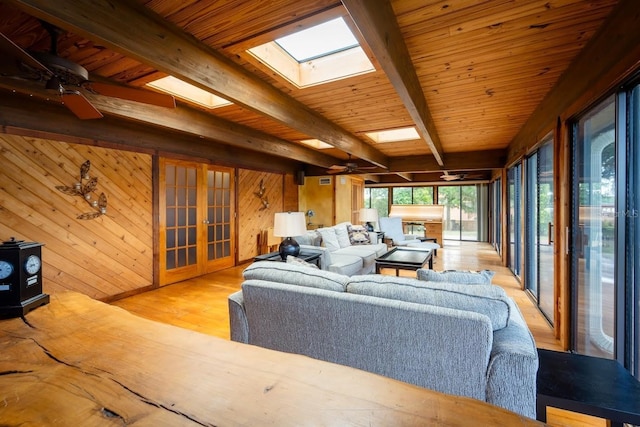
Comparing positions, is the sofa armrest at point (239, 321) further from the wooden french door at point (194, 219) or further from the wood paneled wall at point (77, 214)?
the wooden french door at point (194, 219)

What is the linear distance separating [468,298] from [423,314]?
274 millimetres

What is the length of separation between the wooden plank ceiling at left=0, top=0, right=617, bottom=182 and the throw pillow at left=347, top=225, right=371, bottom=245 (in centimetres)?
249

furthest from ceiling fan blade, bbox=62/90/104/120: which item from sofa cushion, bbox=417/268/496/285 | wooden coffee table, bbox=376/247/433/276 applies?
wooden coffee table, bbox=376/247/433/276

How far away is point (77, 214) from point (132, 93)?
2.43 metres

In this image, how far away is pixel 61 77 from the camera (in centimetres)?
197

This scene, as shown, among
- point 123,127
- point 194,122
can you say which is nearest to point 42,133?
point 123,127

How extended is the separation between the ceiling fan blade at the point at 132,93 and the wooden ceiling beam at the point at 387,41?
57.9 inches

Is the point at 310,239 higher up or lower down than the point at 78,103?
lower down

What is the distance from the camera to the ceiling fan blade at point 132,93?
2.03m

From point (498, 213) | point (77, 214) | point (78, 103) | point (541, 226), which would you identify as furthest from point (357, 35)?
point (498, 213)

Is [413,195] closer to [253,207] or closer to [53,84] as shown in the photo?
[253,207]

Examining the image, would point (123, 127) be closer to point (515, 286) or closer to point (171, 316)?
point (171, 316)

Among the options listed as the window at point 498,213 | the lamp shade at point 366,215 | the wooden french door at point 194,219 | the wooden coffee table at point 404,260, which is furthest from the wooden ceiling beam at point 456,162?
the wooden french door at point 194,219

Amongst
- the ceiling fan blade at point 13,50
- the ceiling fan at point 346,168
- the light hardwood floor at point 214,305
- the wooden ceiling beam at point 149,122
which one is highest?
the wooden ceiling beam at point 149,122
